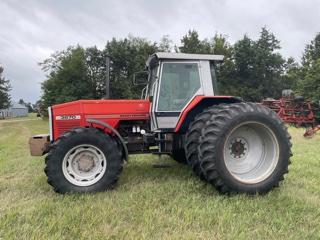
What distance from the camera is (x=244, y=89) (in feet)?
116

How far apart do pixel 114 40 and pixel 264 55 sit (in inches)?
652

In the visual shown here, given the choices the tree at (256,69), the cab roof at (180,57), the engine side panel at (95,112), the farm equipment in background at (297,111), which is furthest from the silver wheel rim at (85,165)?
the tree at (256,69)

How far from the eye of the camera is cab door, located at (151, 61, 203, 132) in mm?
5109

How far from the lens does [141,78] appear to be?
6.21 metres

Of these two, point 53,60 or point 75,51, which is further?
point 53,60

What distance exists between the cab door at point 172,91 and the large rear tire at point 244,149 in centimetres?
71

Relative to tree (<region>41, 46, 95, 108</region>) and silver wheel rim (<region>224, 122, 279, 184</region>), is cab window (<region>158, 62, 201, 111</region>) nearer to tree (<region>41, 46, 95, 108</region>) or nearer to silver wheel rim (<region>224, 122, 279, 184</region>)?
silver wheel rim (<region>224, 122, 279, 184</region>)

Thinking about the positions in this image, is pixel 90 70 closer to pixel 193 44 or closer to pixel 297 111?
pixel 193 44

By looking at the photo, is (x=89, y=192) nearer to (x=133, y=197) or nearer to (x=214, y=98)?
(x=133, y=197)

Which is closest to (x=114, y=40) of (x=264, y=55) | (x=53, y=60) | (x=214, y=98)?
(x=53, y=60)

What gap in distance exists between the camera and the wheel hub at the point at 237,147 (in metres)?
4.83

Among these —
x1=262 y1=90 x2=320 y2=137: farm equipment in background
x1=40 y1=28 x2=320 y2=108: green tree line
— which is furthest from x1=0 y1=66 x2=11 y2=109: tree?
x1=262 y1=90 x2=320 y2=137: farm equipment in background

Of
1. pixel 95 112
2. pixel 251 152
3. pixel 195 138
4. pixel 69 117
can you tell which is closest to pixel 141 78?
pixel 95 112

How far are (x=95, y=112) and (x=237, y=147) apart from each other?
2.19 metres
